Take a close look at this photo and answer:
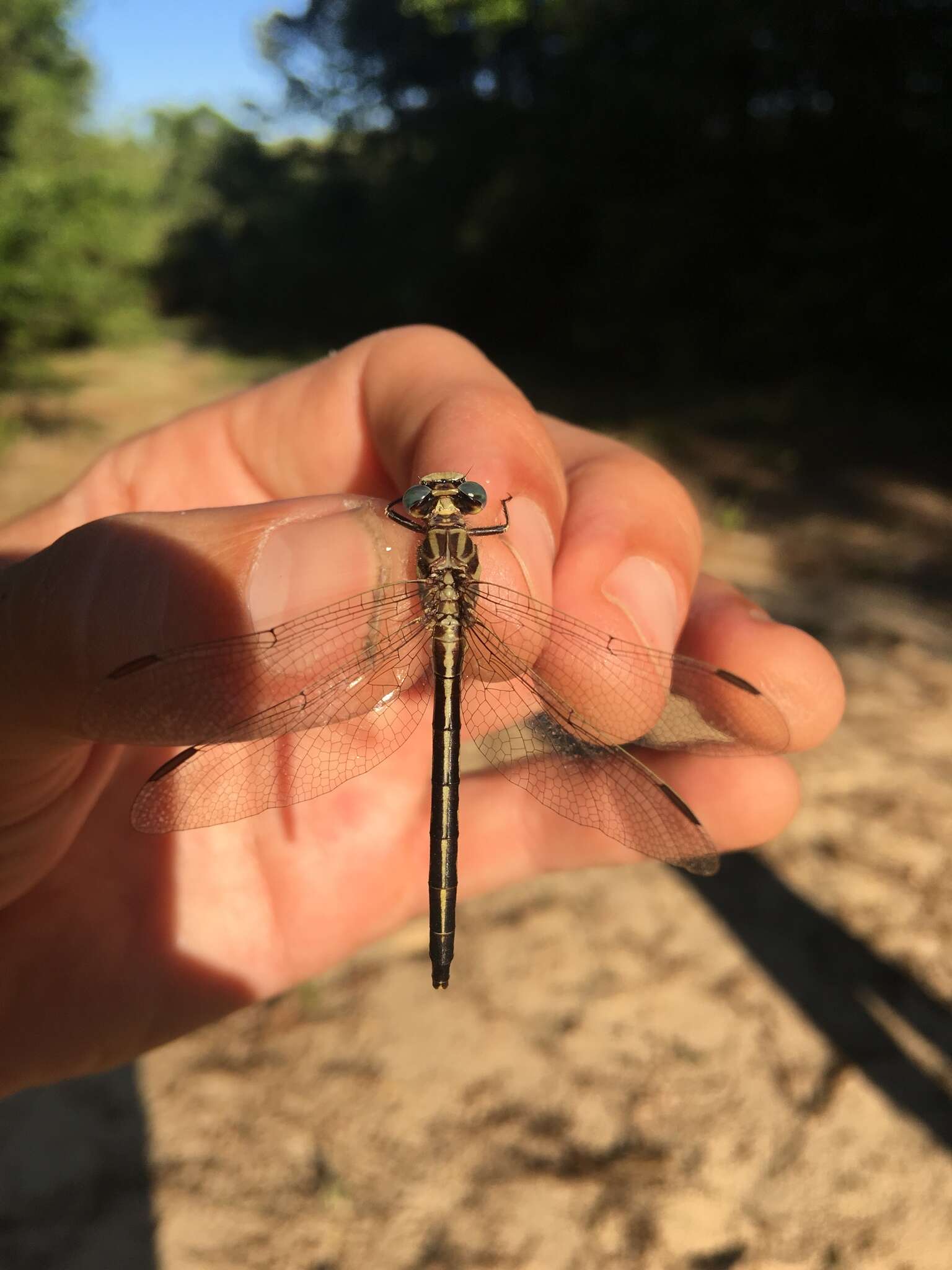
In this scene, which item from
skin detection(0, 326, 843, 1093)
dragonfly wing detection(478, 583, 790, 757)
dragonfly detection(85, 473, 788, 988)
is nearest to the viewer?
skin detection(0, 326, 843, 1093)

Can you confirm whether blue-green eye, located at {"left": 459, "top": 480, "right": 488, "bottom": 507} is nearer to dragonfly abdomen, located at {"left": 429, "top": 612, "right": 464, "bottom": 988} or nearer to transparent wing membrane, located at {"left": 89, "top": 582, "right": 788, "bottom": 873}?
transparent wing membrane, located at {"left": 89, "top": 582, "right": 788, "bottom": 873}

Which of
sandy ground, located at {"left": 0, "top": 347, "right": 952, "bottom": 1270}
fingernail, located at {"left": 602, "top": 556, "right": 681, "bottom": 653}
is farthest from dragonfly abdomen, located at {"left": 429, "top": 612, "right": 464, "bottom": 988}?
sandy ground, located at {"left": 0, "top": 347, "right": 952, "bottom": 1270}

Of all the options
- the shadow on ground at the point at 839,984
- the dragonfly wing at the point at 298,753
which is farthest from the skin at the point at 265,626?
the shadow on ground at the point at 839,984

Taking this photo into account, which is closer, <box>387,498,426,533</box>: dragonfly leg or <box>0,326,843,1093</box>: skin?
<box>0,326,843,1093</box>: skin

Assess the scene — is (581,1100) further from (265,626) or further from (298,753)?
(265,626)

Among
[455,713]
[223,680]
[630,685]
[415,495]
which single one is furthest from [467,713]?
[223,680]

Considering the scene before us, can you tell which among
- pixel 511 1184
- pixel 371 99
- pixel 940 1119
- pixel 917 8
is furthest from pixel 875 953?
pixel 371 99

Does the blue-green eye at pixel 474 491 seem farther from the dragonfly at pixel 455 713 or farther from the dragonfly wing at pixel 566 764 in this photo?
the dragonfly wing at pixel 566 764
